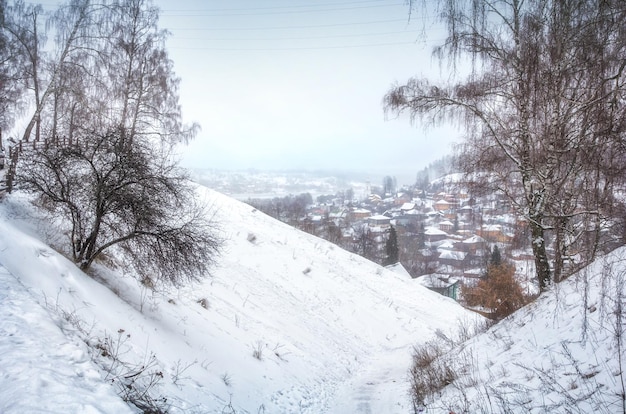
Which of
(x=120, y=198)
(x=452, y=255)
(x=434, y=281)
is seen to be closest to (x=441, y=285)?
(x=434, y=281)

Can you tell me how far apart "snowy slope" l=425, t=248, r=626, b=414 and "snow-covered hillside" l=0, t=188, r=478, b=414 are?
5.59 ft

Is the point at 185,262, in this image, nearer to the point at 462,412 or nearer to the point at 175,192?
the point at 175,192

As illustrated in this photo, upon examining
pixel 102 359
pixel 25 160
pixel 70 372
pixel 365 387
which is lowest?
pixel 365 387

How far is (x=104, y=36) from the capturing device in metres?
13.4

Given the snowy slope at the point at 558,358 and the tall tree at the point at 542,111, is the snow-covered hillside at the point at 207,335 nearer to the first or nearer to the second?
the snowy slope at the point at 558,358

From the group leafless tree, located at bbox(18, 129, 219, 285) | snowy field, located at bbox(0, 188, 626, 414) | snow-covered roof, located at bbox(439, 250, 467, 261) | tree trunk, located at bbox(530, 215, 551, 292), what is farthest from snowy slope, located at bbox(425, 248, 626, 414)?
snow-covered roof, located at bbox(439, 250, 467, 261)

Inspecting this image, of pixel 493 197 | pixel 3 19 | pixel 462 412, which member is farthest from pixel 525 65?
pixel 3 19

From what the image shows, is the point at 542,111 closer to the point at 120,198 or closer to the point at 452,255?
the point at 120,198

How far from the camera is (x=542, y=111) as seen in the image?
6.05m

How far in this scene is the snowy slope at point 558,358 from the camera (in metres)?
3.30

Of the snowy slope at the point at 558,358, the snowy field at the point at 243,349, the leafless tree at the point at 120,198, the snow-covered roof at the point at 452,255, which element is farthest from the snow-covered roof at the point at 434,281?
the leafless tree at the point at 120,198

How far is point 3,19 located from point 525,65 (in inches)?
A: 695

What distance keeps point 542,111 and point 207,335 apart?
7976mm

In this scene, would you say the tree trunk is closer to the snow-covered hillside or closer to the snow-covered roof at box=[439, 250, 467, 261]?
the snow-covered hillside
